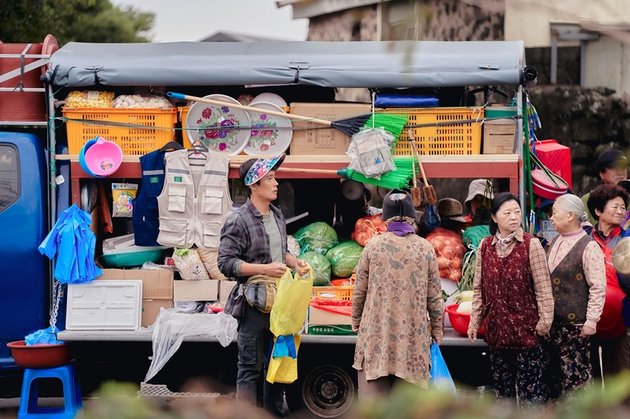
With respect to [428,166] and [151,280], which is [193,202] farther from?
[428,166]

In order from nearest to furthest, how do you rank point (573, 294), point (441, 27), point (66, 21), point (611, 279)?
point (573, 294) → point (611, 279) → point (441, 27) → point (66, 21)

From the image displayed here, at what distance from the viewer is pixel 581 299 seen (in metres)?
7.18

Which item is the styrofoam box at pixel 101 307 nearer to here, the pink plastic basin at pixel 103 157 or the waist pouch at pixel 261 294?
the pink plastic basin at pixel 103 157

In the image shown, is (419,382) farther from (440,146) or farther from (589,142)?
(589,142)

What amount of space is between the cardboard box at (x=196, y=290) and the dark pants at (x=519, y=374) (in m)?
2.04

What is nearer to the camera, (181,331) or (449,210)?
(181,331)

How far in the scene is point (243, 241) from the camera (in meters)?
7.04

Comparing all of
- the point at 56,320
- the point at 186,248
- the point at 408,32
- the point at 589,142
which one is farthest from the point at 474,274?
the point at 589,142

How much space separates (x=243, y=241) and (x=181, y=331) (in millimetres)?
951

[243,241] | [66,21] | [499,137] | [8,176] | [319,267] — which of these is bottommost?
[319,267]

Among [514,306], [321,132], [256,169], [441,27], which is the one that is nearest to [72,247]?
[256,169]

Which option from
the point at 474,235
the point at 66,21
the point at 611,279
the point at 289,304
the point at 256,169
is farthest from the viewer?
the point at 66,21

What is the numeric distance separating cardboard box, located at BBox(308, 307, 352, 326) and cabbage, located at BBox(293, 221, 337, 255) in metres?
0.75

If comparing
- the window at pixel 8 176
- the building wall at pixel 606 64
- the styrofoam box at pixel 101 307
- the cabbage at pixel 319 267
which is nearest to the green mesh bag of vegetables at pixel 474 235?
the cabbage at pixel 319 267
